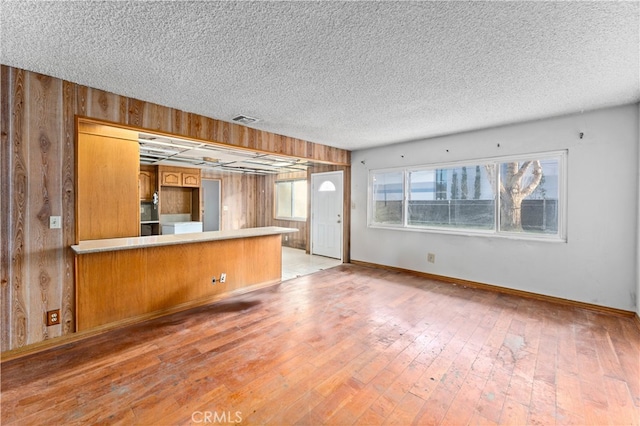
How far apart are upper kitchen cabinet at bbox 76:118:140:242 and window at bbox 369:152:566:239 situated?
13.1ft

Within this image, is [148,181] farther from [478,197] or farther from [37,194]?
[478,197]

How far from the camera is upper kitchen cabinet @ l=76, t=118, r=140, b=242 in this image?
303cm

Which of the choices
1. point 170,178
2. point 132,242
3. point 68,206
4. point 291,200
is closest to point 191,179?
point 170,178

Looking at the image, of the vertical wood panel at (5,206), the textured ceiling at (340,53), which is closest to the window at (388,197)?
the textured ceiling at (340,53)

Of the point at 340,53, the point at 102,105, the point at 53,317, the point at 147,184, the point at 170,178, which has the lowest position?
the point at 53,317

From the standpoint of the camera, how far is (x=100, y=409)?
1688mm

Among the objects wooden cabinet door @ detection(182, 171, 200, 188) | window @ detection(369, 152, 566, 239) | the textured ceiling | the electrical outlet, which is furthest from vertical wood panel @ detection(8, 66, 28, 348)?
window @ detection(369, 152, 566, 239)

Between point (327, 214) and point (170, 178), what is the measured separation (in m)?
3.90

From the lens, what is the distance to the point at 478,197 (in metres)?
4.23

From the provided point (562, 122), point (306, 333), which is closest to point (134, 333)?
point (306, 333)

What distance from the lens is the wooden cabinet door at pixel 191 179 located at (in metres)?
6.89

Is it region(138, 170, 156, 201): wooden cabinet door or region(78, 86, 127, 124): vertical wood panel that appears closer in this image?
region(78, 86, 127, 124): vertical wood panel

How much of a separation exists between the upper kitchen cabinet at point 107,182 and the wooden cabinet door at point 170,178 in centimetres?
346

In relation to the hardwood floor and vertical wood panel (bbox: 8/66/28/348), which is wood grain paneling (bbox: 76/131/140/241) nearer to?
vertical wood panel (bbox: 8/66/28/348)
